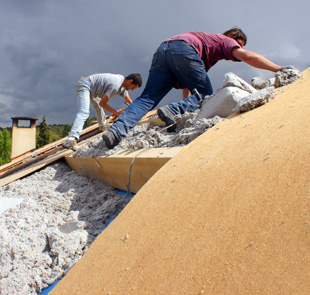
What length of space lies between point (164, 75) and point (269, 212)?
2457 millimetres

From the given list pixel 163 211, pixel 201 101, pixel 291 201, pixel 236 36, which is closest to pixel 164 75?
pixel 201 101

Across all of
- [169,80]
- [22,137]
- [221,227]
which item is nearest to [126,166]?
[221,227]

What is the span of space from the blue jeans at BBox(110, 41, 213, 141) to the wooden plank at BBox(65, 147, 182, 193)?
37 cm

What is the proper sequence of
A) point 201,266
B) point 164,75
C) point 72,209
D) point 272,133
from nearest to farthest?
point 201,266 < point 272,133 < point 72,209 < point 164,75

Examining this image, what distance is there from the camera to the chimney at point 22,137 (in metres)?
6.69

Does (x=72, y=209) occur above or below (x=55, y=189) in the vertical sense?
below

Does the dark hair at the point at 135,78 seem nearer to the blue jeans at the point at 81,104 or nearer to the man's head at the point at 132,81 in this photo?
the man's head at the point at 132,81

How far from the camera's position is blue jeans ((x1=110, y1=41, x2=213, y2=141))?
267cm

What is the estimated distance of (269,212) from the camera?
0.81 metres

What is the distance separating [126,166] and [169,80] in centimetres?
149

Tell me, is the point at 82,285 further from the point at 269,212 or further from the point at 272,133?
the point at 272,133

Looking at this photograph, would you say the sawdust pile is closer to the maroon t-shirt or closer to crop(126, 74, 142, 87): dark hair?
the maroon t-shirt

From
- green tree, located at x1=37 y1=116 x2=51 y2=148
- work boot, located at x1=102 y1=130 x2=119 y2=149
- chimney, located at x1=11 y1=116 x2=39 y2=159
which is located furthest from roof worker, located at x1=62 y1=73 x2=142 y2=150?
green tree, located at x1=37 y1=116 x2=51 y2=148

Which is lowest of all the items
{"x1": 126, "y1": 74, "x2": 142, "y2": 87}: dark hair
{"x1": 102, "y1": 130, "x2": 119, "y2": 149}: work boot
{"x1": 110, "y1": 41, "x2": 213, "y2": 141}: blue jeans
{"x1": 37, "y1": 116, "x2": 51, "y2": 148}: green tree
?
{"x1": 102, "y1": 130, "x2": 119, "y2": 149}: work boot
